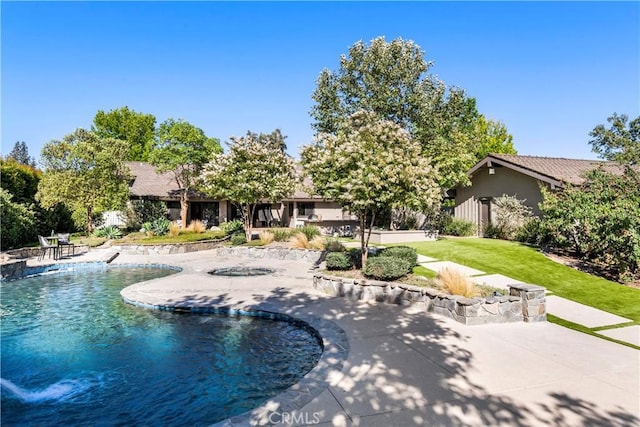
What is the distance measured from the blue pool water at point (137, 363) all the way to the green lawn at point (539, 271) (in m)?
7.61

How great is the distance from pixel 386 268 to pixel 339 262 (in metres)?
2.14

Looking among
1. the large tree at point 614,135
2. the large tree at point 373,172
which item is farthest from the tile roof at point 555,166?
the large tree at point 373,172

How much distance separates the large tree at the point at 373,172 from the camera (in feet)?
33.1

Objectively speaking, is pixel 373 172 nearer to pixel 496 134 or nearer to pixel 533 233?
pixel 533 233

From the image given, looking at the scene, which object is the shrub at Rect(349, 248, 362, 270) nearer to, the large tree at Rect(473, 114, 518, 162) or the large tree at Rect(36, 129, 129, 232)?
the large tree at Rect(36, 129, 129, 232)

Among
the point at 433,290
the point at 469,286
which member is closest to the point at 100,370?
the point at 433,290

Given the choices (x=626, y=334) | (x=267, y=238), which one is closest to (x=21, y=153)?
(x=267, y=238)

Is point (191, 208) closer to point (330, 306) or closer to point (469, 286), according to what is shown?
point (330, 306)

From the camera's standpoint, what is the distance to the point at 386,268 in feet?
33.1

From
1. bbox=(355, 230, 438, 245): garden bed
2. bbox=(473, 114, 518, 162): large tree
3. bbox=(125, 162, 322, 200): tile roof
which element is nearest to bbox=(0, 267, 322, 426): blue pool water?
bbox=(355, 230, 438, 245): garden bed

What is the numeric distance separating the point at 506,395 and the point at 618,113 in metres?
22.7

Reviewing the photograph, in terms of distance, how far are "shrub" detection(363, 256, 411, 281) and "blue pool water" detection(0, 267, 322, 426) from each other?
10.5 ft

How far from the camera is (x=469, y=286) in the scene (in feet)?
28.2

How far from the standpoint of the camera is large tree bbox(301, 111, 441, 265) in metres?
10.1
